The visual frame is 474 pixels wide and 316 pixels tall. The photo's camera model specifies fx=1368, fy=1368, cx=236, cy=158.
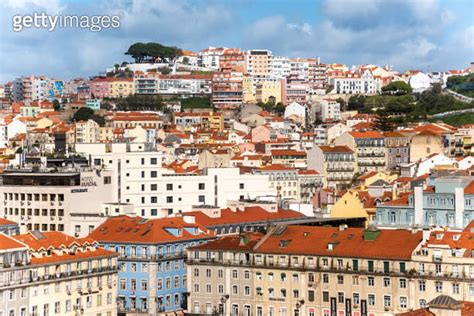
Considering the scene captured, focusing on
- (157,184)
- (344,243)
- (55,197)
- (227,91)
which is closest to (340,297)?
(344,243)

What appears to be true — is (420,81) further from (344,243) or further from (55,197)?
(344,243)

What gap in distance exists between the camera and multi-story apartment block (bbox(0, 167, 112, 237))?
79.4 metres

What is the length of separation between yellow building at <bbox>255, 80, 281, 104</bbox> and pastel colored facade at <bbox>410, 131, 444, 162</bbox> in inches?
2948

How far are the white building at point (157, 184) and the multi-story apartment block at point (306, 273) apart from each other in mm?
20815

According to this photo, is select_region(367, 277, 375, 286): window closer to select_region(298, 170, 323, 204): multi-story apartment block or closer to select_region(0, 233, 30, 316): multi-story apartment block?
select_region(0, 233, 30, 316): multi-story apartment block

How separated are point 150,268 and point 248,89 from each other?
129 m

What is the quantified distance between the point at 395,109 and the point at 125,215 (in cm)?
7846

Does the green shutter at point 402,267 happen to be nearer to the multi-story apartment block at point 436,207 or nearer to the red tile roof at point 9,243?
the multi-story apartment block at point 436,207

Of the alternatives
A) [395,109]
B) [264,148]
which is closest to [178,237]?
[264,148]

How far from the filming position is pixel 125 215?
250 feet

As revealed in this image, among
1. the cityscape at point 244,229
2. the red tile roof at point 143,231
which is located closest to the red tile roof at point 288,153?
the cityscape at point 244,229

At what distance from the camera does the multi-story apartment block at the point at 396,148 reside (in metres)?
124

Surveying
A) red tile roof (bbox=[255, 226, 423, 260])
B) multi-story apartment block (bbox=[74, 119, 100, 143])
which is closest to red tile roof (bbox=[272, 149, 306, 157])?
multi-story apartment block (bbox=[74, 119, 100, 143])

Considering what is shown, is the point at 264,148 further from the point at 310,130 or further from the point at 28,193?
the point at 28,193
